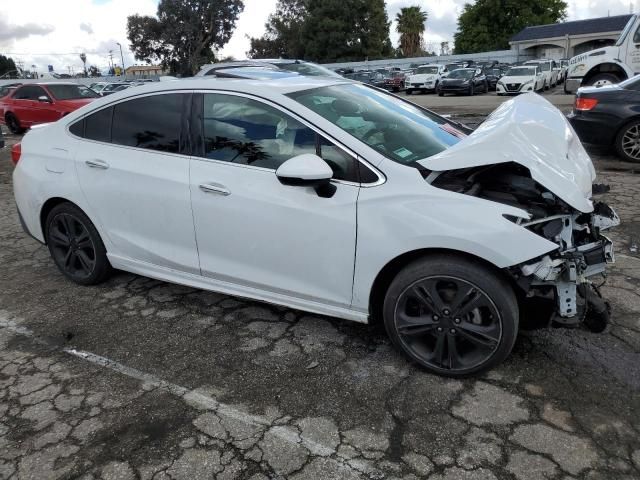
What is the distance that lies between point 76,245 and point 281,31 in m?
67.2

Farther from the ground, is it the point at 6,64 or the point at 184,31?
the point at 184,31

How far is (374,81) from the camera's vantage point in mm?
32844

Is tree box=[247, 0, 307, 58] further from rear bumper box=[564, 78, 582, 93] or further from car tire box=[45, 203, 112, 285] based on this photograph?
car tire box=[45, 203, 112, 285]

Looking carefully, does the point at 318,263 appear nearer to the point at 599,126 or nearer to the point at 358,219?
the point at 358,219

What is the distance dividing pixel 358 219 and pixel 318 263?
36 centimetres

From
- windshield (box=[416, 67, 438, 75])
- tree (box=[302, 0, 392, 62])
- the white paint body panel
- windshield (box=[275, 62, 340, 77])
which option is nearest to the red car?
windshield (box=[275, 62, 340, 77])

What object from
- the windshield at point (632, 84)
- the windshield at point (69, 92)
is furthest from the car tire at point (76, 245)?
the windshield at point (69, 92)

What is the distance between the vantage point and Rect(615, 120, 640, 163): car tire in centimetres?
732

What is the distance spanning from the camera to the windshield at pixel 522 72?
23766 mm

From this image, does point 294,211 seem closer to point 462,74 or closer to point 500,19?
point 462,74

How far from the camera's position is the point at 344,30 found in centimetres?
5838

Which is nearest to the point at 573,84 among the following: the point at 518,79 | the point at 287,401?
the point at 518,79

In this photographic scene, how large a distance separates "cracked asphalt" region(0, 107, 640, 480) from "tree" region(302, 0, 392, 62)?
193 ft

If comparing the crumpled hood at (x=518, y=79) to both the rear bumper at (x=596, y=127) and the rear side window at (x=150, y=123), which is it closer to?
the rear bumper at (x=596, y=127)
